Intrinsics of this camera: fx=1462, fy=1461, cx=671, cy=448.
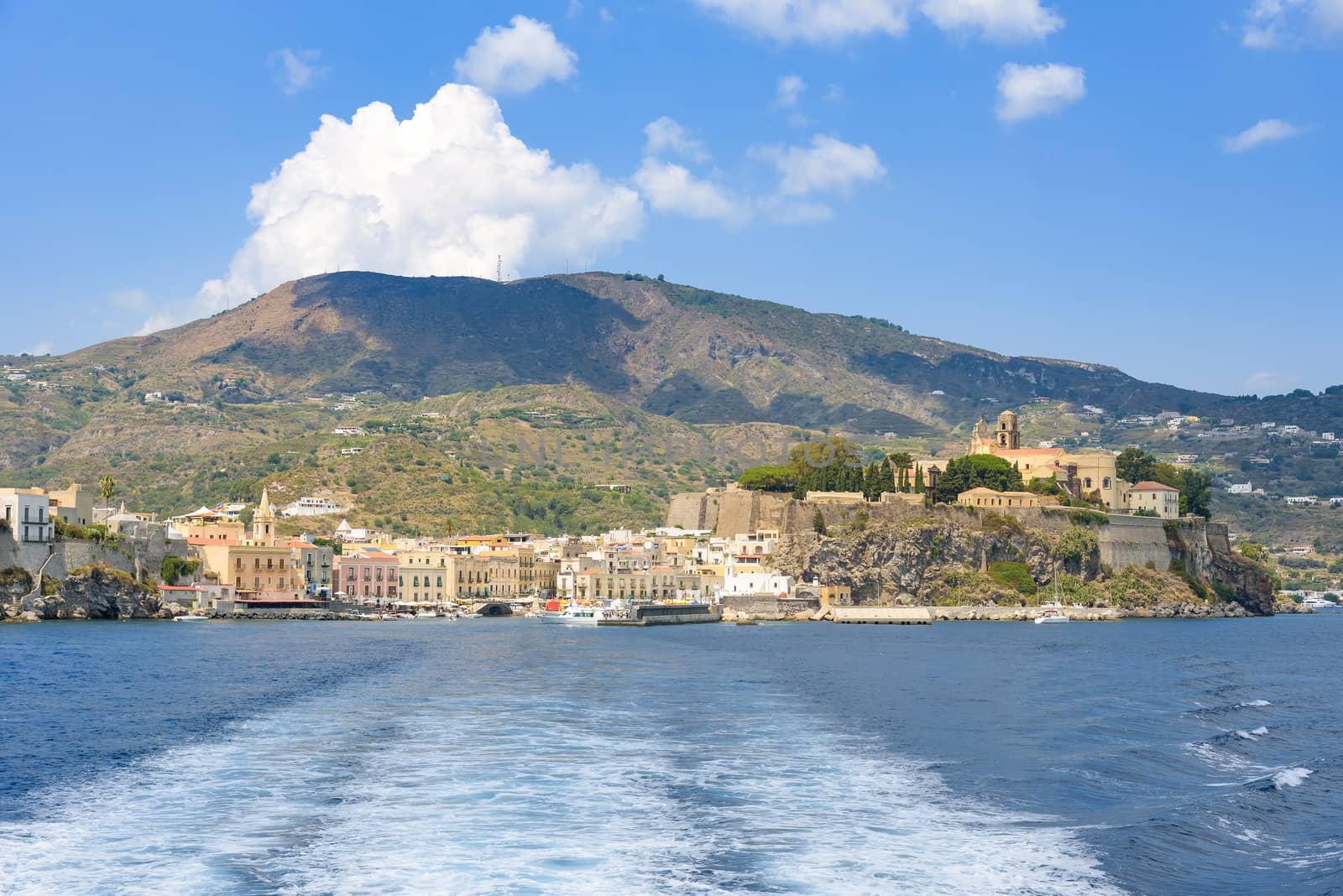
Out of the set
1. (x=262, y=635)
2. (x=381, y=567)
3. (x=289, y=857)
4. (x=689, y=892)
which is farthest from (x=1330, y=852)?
(x=381, y=567)

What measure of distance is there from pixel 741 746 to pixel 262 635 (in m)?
38.5

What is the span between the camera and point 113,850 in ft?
53.9

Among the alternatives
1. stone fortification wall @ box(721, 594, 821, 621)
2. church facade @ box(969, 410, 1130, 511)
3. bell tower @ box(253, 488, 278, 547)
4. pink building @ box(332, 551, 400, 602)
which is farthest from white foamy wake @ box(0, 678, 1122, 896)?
church facade @ box(969, 410, 1130, 511)

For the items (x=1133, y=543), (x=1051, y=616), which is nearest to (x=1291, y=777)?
(x=1051, y=616)

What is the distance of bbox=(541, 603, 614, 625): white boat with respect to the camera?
80.6 metres

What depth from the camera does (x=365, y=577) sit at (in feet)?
314

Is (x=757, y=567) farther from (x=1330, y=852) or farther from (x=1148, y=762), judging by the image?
(x=1330, y=852)

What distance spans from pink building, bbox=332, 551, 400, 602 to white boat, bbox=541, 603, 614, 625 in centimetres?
1411

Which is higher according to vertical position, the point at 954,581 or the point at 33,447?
the point at 33,447

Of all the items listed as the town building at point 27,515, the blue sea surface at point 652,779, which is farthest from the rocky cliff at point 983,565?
the blue sea surface at point 652,779

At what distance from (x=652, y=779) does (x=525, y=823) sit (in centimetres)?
384

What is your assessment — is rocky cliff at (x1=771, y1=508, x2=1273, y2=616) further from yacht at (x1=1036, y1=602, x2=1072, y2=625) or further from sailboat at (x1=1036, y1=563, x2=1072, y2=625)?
yacht at (x1=1036, y1=602, x2=1072, y2=625)

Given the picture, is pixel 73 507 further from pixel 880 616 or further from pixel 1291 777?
pixel 1291 777

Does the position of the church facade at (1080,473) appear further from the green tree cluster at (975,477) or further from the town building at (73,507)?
the town building at (73,507)
